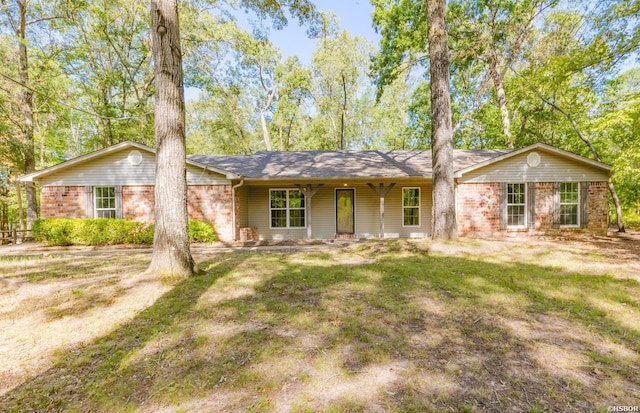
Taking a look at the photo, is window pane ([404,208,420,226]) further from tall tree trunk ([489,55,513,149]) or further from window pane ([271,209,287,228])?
tall tree trunk ([489,55,513,149])

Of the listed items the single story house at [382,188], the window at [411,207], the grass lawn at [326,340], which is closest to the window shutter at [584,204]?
the single story house at [382,188]

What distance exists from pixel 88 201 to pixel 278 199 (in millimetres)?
6965

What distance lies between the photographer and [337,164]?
12.1 m

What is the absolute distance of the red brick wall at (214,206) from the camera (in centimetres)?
1036

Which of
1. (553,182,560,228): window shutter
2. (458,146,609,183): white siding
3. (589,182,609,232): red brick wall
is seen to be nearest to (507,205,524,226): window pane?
(458,146,609,183): white siding

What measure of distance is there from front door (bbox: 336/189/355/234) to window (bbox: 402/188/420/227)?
2.14 meters

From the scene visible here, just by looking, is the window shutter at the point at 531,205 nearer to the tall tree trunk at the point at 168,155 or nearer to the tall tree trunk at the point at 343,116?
the tall tree trunk at the point at 168,155

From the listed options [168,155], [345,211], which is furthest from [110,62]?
[168,155]

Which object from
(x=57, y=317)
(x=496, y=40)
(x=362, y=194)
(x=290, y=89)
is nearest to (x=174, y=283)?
(x=57, y=317)

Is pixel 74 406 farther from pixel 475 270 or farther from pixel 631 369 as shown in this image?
pixel 475 270

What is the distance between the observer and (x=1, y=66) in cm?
1363

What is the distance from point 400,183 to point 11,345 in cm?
1071

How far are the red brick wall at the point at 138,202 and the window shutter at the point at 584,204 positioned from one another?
15969 millimetres

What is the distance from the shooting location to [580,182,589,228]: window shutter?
10422 millimetres
